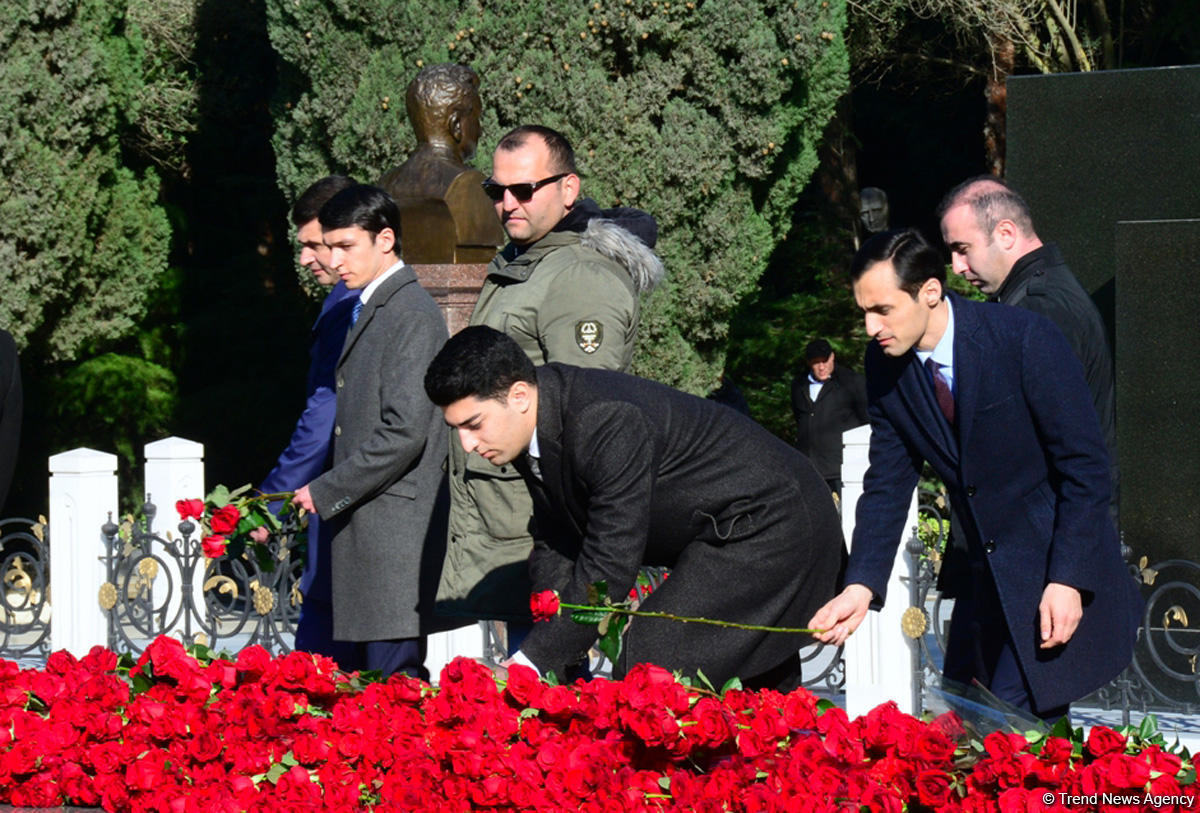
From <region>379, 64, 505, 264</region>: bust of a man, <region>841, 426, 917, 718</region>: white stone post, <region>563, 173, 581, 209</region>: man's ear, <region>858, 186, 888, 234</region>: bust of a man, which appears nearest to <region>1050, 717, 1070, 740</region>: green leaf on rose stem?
<region>563, 173, 581, 209</region>: man's ear

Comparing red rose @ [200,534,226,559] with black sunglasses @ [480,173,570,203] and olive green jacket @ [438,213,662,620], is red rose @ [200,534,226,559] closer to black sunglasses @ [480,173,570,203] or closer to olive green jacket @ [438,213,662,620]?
olive green jacket @ [438,213,662,620]

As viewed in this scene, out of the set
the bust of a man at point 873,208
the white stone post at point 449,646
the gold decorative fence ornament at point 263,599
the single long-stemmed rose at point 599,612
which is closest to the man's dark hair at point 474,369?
the single long-stemmed rose at point 599,612

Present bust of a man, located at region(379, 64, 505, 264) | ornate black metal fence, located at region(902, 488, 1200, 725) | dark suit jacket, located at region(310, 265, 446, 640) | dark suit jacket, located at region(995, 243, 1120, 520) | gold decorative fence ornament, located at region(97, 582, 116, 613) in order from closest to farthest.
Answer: dark suit jacket, located at region(995, 243, 1120, 520)
dark suit jacket, located at region(310, 265, 446, 640)
ornate black metal fence, located at region(902, 488, 1200, 725)
bust of a man, located at region(379, 64, 505, 264)
gold decorative fence ornament, located at region(97, 582, 116, 613)

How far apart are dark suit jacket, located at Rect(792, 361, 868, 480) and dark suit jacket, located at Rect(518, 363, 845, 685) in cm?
813

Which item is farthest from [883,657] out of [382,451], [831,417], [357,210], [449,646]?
[831,417]

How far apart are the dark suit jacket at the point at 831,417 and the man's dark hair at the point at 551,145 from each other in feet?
24.3

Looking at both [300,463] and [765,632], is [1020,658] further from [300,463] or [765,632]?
[300,463]

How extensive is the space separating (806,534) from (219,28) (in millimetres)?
13904

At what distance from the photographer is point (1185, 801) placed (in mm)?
2336

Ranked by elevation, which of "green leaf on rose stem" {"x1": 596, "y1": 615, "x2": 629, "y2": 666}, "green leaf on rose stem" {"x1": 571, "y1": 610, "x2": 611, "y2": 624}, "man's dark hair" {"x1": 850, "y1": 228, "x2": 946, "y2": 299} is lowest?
"green leaf on rose stem" {"x1": 596, "y1": 615, "x2": 629, "y2": 666}

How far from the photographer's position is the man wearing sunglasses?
3896 mm

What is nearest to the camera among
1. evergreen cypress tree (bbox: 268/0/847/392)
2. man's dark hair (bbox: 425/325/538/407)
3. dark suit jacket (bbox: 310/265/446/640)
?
man's dark hair (bbox: 425/325/538/407)

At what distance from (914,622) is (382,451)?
278 cm

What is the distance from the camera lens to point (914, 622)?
6125 millimetres
